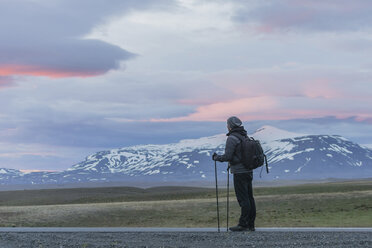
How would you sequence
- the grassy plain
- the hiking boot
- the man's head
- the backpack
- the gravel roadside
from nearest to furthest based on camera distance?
1. the gravel roadside
2. the hiking boot
3. the backpack
4. the man's head
5. the grassy plain

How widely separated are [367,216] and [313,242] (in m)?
13.6

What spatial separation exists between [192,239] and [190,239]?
A: 0.17ft

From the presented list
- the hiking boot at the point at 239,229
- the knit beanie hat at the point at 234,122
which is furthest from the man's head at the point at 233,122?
the hiking boot at the point at 239,229

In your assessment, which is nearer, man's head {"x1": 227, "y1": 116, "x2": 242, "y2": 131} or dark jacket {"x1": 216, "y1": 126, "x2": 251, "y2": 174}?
dark jacket {"x1": 216, "y1": 126, "x2": 251, "y2": 174}

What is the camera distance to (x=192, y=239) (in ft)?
52.3

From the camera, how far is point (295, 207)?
103 feet

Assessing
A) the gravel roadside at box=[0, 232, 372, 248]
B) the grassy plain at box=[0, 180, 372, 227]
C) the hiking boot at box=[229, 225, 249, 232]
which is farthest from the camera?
the grassy plain at box=[0, 180, 372, 227]

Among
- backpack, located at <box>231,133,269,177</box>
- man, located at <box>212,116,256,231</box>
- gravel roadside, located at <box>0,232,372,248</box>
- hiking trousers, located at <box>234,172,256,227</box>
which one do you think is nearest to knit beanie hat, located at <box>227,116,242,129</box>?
man, located at <box>212,116,256,231</box>

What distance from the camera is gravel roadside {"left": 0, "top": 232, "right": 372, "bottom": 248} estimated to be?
14.7 meters

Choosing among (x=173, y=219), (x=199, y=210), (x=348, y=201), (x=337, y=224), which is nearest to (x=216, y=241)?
(x=337, y=224)

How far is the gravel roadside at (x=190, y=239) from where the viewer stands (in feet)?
48.1

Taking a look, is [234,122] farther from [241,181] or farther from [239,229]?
[239,229]

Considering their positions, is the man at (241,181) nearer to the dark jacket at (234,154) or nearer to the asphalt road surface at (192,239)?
the dark jacket at (234,154)

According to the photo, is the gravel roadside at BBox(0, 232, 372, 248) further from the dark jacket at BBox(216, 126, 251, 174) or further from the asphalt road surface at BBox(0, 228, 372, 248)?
the dark jacket at BBox(216, 126, 251, 174)
